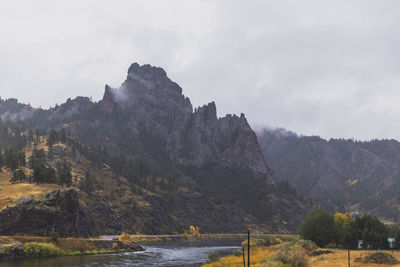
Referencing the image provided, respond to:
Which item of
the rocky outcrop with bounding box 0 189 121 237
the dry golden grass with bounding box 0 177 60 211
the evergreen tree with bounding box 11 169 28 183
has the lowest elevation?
the rocky outcrop with bounding box 0 189 121 237

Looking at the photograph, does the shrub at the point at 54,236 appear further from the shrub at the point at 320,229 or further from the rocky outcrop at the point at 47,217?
the shrub at the point at 320,229

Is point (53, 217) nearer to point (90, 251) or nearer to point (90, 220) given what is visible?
point (90, 251)

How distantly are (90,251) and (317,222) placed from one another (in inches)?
2544

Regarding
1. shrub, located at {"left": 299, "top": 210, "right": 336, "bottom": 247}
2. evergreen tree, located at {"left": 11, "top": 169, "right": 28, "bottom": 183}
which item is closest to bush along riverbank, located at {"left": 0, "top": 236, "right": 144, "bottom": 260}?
evergreen tree, located at {"left": 11, "top": 169, "right": 28, "bottom": 183}

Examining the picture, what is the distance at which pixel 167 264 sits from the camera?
8000cm

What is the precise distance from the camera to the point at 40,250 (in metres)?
86.2

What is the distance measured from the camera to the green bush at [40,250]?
83.6m

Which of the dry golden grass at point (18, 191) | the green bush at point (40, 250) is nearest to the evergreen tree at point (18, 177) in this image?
the dry golden grass at point (18, 191)

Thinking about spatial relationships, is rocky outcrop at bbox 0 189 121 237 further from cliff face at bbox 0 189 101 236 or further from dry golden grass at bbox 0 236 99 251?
dry golden grass at bbox 0 236 99 251

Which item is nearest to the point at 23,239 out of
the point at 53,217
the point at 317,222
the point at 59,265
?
the point at 53,217

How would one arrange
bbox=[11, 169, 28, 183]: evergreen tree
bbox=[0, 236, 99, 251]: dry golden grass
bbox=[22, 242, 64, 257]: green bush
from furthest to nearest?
bbox=[11, 169, 28, 183]: evergreen tree, bbox=[0, 236, 99, 251]: dry golden grass, bbox=[22, 242, 64, 257]: green bush

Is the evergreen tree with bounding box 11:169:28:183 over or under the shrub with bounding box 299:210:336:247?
over

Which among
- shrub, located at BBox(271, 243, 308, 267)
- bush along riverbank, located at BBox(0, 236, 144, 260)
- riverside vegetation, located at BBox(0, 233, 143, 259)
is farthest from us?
riverside vegetation, located at BBox(0, 233, 143, 259)

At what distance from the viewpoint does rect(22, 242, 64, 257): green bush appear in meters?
83.6
